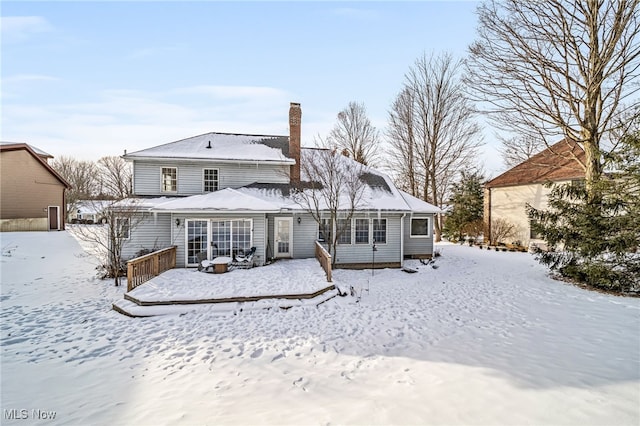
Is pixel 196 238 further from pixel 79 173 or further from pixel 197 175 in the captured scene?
pixel 79 173

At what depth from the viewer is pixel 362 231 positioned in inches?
541

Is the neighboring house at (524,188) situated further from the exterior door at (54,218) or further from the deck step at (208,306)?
the exterior door at (54,218)

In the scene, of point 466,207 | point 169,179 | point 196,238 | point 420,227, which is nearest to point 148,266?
point 196,238

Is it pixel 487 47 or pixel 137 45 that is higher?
pixel 487 47

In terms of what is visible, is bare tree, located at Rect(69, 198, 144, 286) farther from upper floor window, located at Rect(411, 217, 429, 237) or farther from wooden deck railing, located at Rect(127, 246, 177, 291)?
upper floor window, located at Rect(411, 217, 429, 237)

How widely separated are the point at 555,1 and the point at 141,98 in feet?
54.3

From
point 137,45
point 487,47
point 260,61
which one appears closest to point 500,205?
point 487,47

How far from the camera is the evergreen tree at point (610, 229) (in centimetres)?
897

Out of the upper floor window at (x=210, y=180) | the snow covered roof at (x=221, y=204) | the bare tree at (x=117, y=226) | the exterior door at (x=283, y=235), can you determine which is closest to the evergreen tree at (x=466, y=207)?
the exterior door at (x=283, y=235)

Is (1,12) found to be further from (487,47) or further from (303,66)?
(487,47)

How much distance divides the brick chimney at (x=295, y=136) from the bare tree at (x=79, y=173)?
130ft

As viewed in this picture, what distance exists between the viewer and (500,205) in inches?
823

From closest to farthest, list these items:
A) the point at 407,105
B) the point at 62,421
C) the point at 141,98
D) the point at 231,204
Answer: the point at 62,421
the point at 231,204
the point at 141,98
the point at 407,105

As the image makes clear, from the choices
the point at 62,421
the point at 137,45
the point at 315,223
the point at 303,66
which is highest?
the point at 303,66
